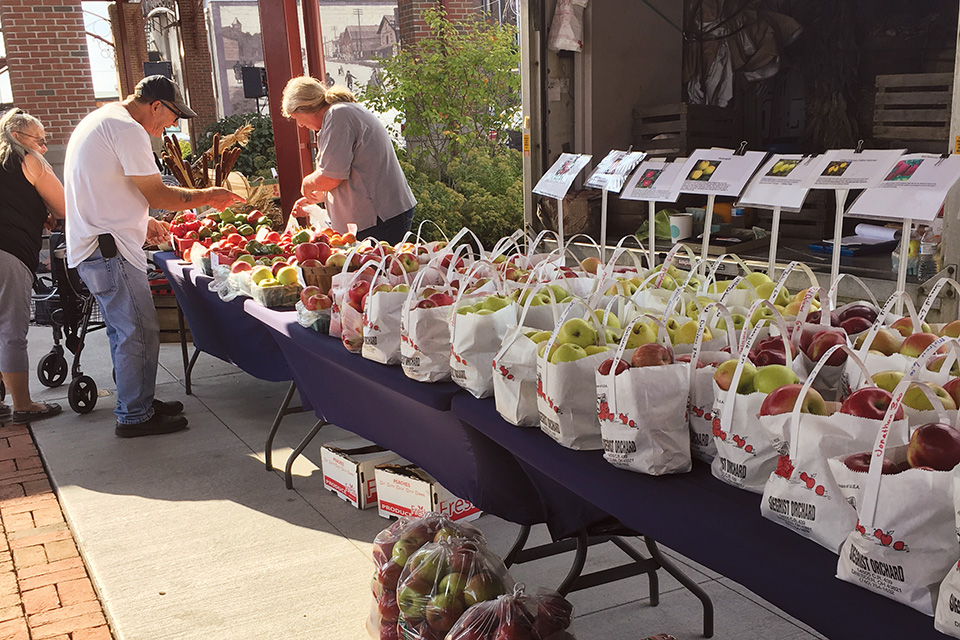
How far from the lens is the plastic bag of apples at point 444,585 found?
6.57ft

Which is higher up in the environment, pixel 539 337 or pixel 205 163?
pixel 205 163

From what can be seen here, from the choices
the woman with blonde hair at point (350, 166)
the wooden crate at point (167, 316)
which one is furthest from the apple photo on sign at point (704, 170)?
the wooden crate at point (167, 316)

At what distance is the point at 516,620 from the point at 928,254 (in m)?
2.84

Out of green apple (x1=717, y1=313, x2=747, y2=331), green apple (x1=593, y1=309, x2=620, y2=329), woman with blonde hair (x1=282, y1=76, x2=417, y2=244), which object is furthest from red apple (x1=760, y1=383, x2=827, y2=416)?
woman with blonde hair (x1=282, y1=76, x2=417, y2=244)

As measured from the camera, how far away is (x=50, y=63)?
10.3m

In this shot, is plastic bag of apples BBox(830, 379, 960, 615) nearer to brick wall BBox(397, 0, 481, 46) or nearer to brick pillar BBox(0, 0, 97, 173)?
brick wall BBox(397, 0, 481, 46)

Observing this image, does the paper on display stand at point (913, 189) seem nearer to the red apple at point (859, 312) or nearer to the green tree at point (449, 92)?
the red apple at point (859, 312)

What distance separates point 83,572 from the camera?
3.24 meters

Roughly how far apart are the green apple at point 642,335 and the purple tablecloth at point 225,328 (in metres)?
2.43

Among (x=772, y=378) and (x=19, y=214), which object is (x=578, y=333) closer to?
(x=772, y=378)

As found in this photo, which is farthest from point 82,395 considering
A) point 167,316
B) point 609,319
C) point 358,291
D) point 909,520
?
point 909,520

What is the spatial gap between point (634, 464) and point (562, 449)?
23 centimetres

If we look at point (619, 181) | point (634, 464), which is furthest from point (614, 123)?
point (634, 464)

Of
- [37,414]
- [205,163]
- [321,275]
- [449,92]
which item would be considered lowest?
[37,414]
